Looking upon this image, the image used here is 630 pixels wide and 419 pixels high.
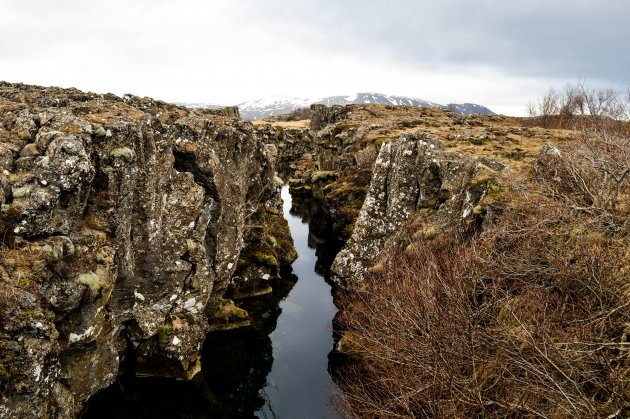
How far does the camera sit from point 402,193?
109 feet

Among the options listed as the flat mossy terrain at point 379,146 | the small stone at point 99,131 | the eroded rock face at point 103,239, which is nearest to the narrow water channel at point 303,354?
the eroded rock face at point 103,239

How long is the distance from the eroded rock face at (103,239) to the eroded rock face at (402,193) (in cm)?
882

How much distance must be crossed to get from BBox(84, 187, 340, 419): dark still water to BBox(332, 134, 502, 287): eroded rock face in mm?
5937

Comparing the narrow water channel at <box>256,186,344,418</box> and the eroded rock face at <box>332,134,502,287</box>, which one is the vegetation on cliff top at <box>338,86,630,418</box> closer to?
the narrow water channel at <box>256,186,344,418</box>

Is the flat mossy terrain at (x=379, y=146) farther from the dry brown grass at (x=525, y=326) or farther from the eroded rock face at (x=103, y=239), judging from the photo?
the eroded rock face at (x=103, y=239)

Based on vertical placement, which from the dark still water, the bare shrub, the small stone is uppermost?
the small stone

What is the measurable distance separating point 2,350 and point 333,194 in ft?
123

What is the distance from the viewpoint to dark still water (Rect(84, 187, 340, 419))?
945 inches

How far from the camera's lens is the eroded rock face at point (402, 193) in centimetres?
2978

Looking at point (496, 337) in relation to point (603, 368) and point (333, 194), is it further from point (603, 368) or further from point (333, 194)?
point (333, 194)

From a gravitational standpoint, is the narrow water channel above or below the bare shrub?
below

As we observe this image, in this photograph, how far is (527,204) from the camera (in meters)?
20.9

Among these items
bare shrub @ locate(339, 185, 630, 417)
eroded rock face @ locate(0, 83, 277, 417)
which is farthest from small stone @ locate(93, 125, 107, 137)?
bare shrub @ locate(339, 185, 630, 417)

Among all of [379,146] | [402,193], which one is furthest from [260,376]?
[379,146]
